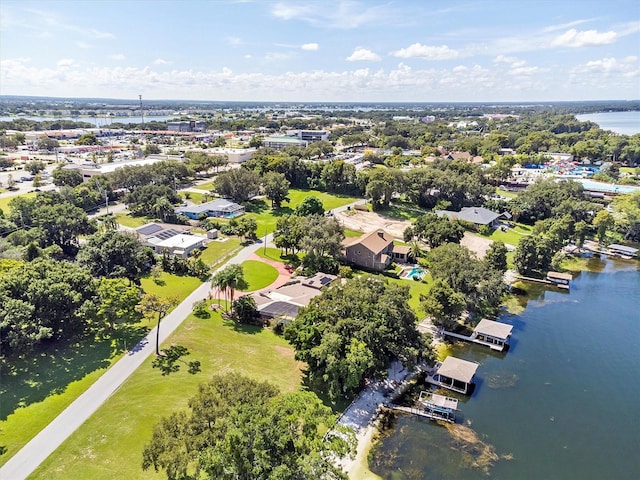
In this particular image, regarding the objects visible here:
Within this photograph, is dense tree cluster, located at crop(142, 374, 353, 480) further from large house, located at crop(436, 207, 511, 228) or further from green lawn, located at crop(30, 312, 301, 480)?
large house, located at crop(436, 207, 511, 228)

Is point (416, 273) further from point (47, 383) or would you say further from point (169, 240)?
point (47, 383)

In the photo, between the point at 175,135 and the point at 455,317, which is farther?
the point at 175,135

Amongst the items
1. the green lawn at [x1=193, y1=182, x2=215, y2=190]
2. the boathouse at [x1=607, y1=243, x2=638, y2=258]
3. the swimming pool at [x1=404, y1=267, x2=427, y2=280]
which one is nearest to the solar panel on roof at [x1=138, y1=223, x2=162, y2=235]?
the green lawn at [x1=193, y1=182, x2=215, y2=190]

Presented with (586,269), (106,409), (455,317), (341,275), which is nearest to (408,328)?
(455,317)

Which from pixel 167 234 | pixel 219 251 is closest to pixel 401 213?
pixel 219 251

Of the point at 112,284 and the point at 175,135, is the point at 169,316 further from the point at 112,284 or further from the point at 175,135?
the point at 175,135
